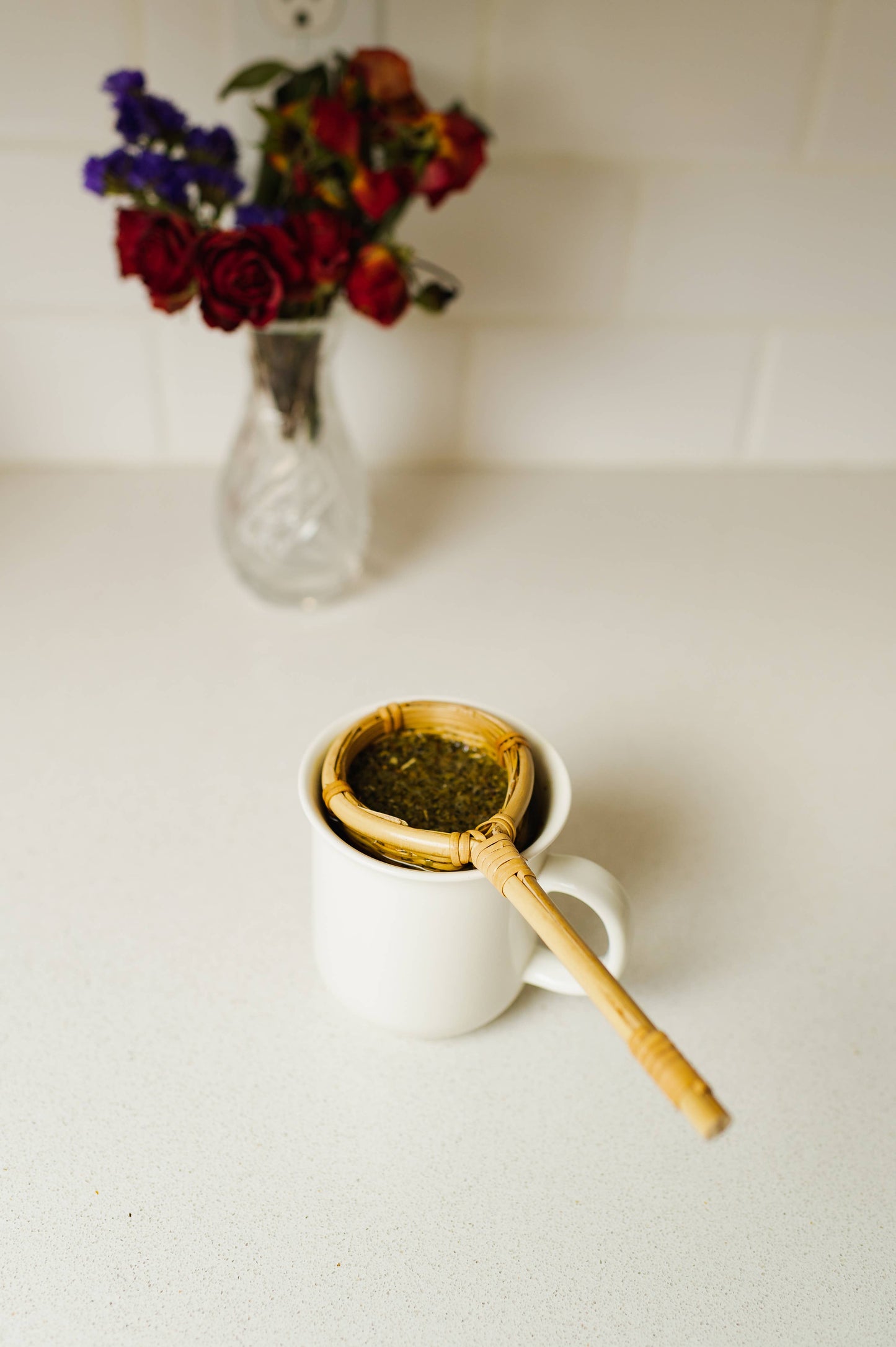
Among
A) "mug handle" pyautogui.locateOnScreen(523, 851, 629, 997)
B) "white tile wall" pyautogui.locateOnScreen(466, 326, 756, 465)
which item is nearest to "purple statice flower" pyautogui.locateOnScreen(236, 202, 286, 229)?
"white tile wall" pyautogui.locateOnScreen(466, 326, 756, 465)

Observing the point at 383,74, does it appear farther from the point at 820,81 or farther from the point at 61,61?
the point at 820,81

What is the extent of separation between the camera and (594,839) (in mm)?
578

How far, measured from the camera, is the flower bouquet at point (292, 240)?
624 millimetres

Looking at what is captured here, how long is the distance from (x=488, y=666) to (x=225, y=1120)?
373 mm

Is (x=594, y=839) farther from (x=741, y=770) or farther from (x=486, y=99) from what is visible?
(x=486, y=99)

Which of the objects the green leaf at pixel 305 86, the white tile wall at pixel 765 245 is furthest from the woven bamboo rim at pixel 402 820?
the white tile wall at pixel 765 245

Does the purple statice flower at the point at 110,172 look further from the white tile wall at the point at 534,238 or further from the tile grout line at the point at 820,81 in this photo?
the tile grout line at the point at 820,81

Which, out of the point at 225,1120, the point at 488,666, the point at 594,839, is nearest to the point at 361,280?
the point at 488,666

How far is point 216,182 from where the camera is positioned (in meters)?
0.66

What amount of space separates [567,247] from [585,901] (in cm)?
67

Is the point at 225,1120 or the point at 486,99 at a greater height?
the point at 486,99

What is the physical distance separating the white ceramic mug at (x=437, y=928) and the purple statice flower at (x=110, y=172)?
1.33ft

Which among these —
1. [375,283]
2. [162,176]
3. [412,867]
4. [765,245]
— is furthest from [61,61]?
[412,867]

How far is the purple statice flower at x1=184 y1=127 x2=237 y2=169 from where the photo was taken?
0.66m
